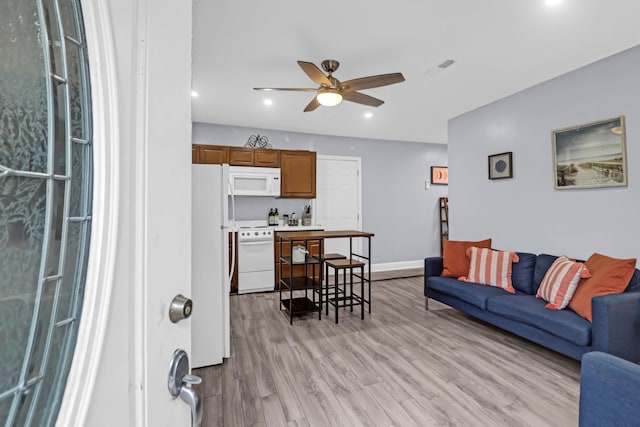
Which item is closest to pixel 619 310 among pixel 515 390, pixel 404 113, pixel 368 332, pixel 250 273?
pixel 515 390

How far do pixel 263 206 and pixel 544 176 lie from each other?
402cm

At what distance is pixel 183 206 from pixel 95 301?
25 cm

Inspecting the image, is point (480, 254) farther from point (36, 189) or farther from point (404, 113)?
point (36, 189)

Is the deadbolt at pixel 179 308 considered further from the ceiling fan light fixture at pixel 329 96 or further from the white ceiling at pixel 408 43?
the ceiling fan light fixture at pixel 329 96

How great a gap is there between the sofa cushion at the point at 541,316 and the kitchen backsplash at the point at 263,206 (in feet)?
11.4

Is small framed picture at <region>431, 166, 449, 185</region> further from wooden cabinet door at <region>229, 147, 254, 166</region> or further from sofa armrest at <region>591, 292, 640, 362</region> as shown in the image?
sofa armrest at <region>591, 292, 640, 362</region>

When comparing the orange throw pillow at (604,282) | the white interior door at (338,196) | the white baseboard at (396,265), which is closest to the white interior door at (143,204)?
the orange throw pillow at (604,282)

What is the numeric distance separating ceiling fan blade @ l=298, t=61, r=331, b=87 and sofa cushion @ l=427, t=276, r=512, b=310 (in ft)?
7.95

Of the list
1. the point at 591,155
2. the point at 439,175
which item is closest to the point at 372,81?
the point at 591,155

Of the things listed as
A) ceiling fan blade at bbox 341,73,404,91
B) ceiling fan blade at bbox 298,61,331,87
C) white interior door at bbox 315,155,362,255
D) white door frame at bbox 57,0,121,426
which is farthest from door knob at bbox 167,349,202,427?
white interior door at bbox 315,155,362,255

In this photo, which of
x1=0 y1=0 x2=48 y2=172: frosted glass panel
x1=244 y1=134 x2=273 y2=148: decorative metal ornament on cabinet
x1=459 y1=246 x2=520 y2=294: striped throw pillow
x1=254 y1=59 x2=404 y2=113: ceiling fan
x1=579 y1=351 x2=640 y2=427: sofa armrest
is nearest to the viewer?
x1=0 y1=0 x2=48 y2=172: frosted glass panel

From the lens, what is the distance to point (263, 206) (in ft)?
17.5

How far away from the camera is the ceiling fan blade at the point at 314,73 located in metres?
2.38

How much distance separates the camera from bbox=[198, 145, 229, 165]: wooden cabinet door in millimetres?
4641
